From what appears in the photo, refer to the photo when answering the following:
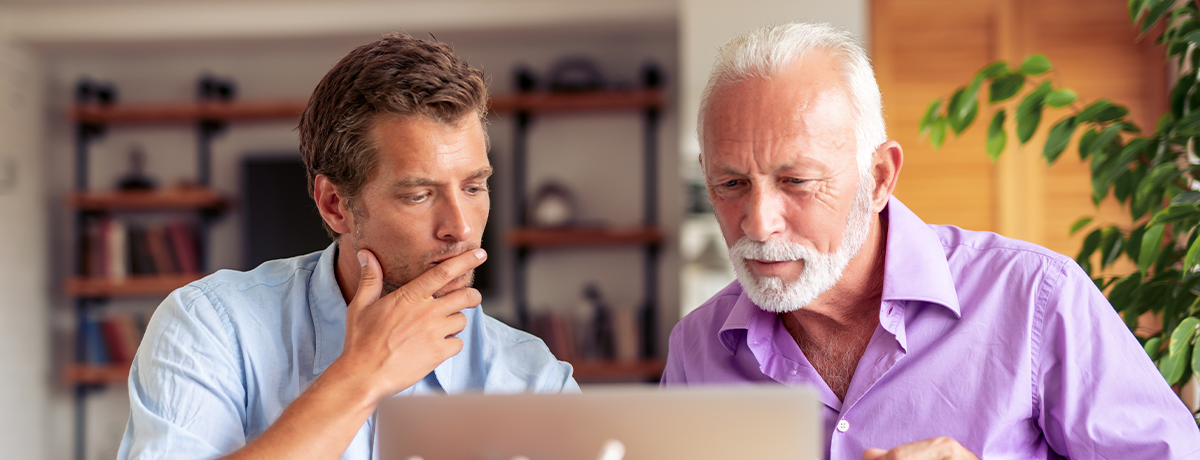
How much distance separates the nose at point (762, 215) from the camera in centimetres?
114

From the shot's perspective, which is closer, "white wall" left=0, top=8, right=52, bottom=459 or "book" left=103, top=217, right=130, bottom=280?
"white wall" left=0, top=8, right=52, bottom=459

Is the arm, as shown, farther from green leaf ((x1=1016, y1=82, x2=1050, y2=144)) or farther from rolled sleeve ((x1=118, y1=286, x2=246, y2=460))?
green leaf ((x1=1016, y1=82, x2=1050, y2=144))

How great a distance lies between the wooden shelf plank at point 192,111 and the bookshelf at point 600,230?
1127 millimetres

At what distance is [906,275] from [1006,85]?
0.57 m

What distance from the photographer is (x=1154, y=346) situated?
1.41 meters

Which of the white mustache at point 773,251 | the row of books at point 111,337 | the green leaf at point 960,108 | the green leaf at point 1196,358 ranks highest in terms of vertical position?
the green leaf at point 960,108

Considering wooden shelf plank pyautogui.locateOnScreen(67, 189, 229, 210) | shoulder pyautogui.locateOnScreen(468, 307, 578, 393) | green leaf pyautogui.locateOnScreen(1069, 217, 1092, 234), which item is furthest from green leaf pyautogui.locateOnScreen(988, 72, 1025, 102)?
wooden shelf plank pyautogui.locateOnScreen(67, 189, 229, 210)

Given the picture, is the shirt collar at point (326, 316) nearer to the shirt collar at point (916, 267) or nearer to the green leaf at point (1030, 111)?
the shirt collar at point (916, 267)

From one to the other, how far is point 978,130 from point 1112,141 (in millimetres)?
1874

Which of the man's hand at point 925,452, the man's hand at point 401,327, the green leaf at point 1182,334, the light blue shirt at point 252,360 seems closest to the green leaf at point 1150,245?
the green leaf at point 1182,334

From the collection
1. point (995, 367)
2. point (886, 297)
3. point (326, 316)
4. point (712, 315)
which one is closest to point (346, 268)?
point (326, 316)

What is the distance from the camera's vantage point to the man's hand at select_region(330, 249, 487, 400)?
1.10m

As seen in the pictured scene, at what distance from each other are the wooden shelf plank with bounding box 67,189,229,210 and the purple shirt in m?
3.62

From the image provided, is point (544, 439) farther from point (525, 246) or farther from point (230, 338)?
point (525, 246)
